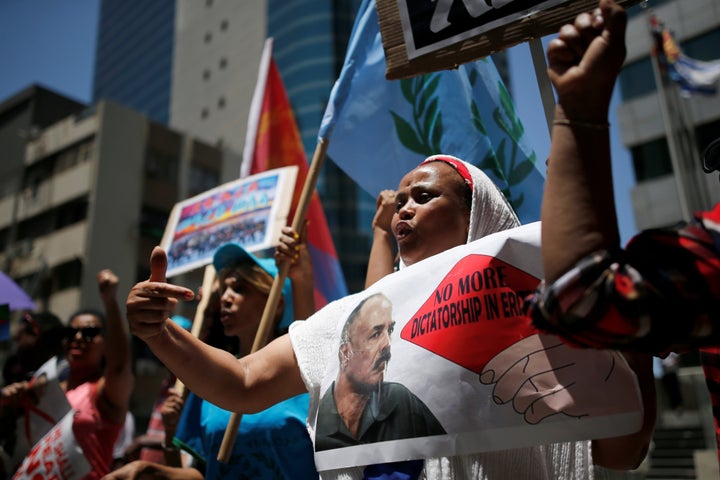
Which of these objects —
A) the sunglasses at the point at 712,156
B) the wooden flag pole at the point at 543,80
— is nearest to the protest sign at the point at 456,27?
the wooden flag pole at the point at 543,80

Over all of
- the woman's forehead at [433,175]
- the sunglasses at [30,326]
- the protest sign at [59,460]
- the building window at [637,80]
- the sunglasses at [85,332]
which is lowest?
the protest sign at [59,460]

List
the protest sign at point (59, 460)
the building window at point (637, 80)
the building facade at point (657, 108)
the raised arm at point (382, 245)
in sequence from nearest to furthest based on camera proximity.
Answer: the raised arm at point (382, 245)
the protest sign at point (59, 460)
the building facade at point (657, 108)
the building window at point (637, 80)

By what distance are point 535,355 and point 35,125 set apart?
1367 inches

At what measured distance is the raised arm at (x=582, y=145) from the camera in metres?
1.05

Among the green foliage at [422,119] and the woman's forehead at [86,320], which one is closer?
the green foliage at [422,119]

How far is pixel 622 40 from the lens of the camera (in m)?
1.08

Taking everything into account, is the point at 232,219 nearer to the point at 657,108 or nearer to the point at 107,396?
the point at 107,396

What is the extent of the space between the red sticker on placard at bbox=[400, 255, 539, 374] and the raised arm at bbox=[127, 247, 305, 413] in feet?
1.64

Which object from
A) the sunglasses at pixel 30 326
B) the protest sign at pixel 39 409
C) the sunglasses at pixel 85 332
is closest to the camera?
the protest sign at pixel 39 409

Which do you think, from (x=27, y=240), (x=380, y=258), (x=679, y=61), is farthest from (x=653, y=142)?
(x=27, y=240)

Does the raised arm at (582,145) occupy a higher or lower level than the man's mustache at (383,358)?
higher

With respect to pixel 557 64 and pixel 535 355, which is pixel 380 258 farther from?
pixel 557 64

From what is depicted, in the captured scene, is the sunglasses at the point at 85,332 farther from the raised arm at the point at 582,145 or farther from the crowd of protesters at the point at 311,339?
the raised arm at the point at 582,145

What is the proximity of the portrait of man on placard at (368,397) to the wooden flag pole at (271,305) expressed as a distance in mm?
852
